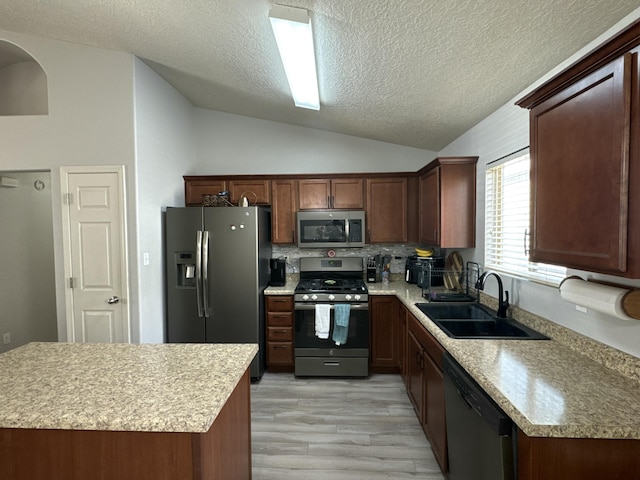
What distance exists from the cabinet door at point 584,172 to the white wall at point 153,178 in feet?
9.35

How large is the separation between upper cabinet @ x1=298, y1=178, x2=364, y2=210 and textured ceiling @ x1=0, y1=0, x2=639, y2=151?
726 mm

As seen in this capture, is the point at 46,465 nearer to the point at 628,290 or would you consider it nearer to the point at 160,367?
the point at 160,367

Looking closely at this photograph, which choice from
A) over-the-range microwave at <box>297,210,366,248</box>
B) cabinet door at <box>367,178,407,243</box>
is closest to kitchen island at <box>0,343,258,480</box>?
over-the-range microwave at <box>297,210,366,248</box>

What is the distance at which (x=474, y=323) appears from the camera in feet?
7.25

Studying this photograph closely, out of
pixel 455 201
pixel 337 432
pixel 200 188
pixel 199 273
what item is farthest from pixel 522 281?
pixel 200 188

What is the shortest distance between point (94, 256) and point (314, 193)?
2223 millimetres

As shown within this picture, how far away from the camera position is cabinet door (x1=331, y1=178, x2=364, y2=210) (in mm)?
3539

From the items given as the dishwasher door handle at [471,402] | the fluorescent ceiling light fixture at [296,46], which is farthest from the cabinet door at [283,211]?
the dishwasher door handle at [471,402]

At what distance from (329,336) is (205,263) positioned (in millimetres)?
1445

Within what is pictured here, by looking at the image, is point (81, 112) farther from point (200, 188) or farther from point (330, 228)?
point (330, 228)

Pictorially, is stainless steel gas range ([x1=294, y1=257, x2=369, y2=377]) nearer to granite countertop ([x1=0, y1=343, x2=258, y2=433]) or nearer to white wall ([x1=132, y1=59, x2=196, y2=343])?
white wall ([x1=132, y1=59, x2=196, y2=343])

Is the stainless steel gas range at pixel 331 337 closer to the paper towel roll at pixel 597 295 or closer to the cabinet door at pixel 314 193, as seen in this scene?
the cabinet door at pixel 314 193

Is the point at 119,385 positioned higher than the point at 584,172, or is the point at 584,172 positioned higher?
the point at 584,172

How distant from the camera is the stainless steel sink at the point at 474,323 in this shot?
6.09 feet
